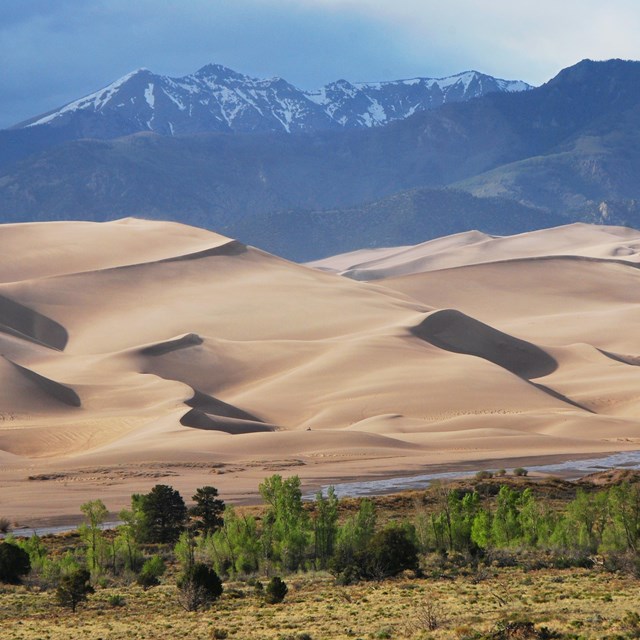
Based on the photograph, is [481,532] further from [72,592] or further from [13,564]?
[72,592]

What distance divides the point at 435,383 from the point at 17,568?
69.5m

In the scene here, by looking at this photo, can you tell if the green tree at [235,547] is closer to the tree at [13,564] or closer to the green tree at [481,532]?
the tree at [13,564]

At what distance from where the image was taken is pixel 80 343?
132375 mm

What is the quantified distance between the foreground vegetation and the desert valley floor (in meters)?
13.5

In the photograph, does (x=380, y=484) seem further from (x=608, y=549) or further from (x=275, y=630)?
(x=275, y=630)

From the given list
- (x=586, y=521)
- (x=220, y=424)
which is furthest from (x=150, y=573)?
(x=220, y=424)

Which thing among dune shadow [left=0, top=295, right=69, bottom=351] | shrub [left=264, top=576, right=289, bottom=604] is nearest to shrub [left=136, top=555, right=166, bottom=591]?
shrub [left=264, top=576, right=289, bottom=604]

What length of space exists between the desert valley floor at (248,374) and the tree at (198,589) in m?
24.1

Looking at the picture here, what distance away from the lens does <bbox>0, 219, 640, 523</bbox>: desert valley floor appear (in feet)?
249

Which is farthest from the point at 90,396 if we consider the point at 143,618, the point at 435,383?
the point at 143,618

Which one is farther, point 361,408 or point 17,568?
point 361,408

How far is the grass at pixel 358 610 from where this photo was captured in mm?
28594

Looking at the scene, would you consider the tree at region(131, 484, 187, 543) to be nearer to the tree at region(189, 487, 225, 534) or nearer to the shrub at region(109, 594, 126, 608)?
the tree at region(189, 487, 225, 534)

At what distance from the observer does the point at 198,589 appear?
35.1 m
